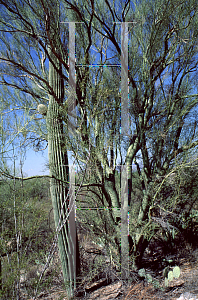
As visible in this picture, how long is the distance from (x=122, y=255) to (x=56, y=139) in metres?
2.07

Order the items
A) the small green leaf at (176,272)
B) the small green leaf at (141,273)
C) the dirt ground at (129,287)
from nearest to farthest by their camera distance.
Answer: the dirt ground at (129,287) < the small green leaf at (176,272) < the small green leaf at (141,273)

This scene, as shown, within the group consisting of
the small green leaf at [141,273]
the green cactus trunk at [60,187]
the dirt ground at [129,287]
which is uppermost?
the green cactus trunk at [60,187]

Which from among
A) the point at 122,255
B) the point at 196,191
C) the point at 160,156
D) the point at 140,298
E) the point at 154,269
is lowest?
the point at 154,269

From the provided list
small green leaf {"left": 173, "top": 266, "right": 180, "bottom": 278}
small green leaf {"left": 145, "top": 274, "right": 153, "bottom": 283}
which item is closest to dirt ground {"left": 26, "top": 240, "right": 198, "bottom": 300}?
small green leaf {"left": 145, "top": 274, "right": 153, "bottom": 283}

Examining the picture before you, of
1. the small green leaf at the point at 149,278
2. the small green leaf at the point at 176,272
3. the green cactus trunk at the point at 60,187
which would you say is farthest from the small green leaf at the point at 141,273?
the green cactus trunk at the point at 60,187

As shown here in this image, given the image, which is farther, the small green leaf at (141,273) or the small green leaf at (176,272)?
the small green leaf at (141,273)

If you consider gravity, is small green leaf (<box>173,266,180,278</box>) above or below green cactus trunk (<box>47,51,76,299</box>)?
A: below

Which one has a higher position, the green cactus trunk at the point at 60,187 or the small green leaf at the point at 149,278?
the green cactus trunk at the point at 60,187

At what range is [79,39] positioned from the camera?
3.56m

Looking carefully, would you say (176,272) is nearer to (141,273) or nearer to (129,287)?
(141,273)

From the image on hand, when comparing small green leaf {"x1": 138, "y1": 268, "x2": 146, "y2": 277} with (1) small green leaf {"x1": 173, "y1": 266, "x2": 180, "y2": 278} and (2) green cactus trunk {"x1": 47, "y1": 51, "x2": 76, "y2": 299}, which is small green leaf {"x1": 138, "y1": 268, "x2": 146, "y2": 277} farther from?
(2) green cactus trunk {"x1": 47, "y1": 51, "x2": 76, "y2": 299}

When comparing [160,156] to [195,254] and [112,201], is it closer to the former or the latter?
[112,201]

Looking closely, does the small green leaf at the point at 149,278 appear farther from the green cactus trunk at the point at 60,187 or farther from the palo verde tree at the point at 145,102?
the green cactus trunk at the point at 60,187

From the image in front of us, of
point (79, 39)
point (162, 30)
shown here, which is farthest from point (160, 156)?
point (79, 39)
